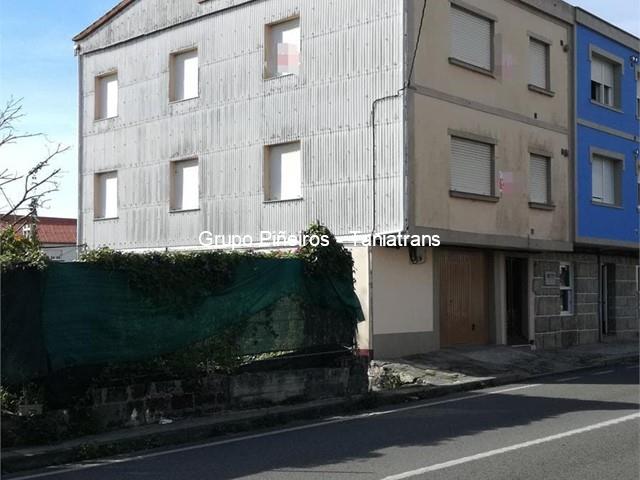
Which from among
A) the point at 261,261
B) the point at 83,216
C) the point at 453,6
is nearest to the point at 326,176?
the point at 453,6

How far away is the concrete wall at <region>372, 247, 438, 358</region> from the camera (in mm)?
17203

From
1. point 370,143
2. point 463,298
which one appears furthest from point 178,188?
point 463,298

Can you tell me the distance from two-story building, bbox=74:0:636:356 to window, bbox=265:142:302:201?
46mm

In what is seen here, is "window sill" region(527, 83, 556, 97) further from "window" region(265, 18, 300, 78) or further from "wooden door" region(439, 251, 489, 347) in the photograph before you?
"window" region(265, 18, 300, 78)

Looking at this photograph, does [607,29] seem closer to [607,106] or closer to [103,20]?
[607,106]

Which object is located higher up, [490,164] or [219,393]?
[490,164]

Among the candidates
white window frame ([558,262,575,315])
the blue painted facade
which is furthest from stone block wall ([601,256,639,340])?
white window frame ([558,262,575,315])

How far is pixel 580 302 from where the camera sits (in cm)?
2362

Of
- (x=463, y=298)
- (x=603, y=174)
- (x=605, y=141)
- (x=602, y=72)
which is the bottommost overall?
(x=463, y=298)

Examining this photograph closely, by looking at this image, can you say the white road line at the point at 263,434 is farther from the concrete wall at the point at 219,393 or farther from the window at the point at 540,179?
the window at the point at 540,179

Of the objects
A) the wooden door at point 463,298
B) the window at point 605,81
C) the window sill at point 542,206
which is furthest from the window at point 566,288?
the window at point 605,81

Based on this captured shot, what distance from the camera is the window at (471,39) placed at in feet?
60.7

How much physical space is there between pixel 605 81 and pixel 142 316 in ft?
57.5

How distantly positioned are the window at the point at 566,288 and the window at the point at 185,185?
10.1 meters
